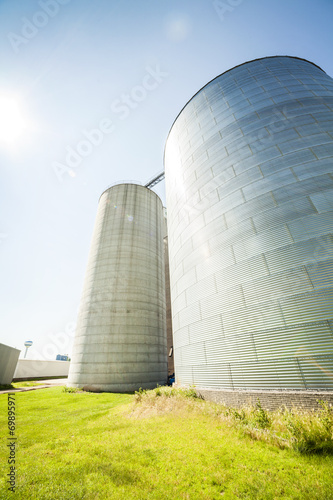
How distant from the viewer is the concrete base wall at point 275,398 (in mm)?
6445

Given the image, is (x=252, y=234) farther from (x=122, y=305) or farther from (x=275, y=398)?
(x=122, y=305)

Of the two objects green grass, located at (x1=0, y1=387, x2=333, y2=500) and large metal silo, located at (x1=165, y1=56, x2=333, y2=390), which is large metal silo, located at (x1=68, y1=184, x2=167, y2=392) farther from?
green grass, located at (x1=0, y1=387, x2=333, y2=500)

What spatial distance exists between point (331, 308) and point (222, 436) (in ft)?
18.3

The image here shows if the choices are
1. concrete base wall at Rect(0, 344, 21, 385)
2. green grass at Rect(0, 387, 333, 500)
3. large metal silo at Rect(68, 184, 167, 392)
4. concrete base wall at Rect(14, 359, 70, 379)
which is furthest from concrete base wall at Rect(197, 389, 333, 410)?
concrete base wall at Rect(14, 359, 70, 379)

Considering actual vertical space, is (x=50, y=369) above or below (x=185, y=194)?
below

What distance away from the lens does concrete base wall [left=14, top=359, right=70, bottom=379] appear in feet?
131

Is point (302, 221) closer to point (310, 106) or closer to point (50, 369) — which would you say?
point (310, 106)

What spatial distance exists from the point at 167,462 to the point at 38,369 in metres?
51.5

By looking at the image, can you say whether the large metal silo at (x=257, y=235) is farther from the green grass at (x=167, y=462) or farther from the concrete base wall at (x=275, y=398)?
the green grass at (x=167, y=462)

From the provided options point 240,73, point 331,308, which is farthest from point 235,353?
point 240,73

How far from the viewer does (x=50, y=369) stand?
47.5 meters

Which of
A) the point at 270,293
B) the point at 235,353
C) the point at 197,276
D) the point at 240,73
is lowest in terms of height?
the point at 235,353

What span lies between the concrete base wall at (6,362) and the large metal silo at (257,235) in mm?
24103

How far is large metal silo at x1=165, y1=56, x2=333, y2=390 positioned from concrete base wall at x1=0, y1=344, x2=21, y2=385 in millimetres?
24103
